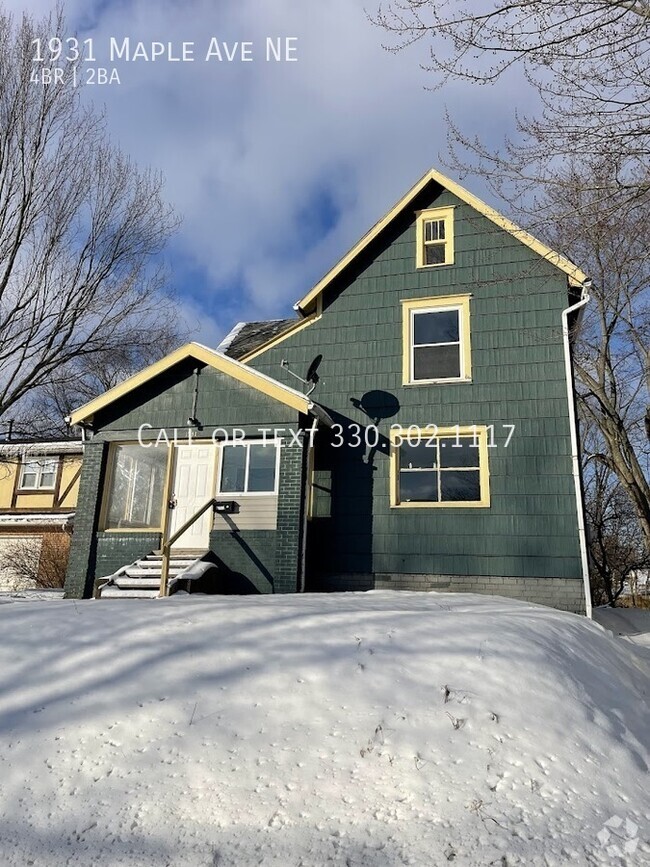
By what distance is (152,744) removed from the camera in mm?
3240

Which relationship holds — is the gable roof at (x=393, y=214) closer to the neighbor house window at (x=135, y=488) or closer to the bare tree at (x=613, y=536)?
the neighbor house window at (x=135, y=488)

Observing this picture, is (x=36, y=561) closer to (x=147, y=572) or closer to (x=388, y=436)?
Result: (x=147, y=572)

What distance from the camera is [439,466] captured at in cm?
1048

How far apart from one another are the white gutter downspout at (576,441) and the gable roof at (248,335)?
5.79 m

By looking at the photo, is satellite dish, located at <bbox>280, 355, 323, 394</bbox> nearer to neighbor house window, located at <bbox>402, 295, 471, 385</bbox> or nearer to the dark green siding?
the dark green siding

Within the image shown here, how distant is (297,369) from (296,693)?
27.9ft

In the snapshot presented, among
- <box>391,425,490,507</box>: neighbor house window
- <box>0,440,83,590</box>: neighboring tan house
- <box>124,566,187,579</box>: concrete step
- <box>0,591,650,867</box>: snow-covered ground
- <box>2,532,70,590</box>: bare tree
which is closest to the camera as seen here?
<box>0,591,650,867</box>: snow-covered ground

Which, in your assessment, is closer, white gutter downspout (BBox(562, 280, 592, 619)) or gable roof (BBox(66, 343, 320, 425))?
white gutter downspout (BBox(562, 280, 592, 619))

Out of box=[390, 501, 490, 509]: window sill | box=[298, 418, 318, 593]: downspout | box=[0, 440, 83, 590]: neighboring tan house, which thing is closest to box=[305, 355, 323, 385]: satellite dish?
box=[298, 418, 318, 593]: downspout

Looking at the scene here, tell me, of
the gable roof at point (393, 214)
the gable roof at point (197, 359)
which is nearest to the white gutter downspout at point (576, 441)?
the gable roof at point (393, 214)

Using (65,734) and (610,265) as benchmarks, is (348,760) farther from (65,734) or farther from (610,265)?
(610,265)

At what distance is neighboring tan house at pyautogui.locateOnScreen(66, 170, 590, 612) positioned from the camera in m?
9.74

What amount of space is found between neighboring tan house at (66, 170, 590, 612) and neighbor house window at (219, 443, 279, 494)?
→ 3cm

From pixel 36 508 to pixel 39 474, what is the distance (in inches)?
50.1
